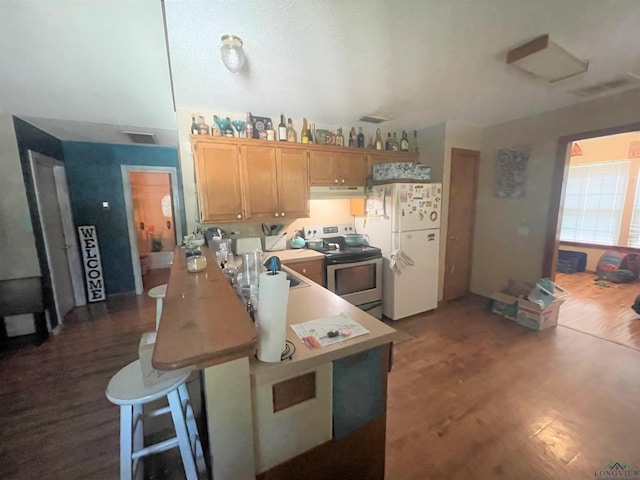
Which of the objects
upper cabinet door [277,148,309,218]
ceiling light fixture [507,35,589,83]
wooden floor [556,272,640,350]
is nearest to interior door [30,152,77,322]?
upper cabinet door [277,148,309,218]

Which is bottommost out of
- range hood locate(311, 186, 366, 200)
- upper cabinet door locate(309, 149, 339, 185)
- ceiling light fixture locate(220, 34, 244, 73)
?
range hood locate(311, 186, 366, 200)

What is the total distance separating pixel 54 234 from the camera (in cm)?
340

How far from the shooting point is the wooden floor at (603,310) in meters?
2.84

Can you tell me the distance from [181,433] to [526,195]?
162 inches

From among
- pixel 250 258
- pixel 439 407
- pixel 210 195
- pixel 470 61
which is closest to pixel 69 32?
pixel 210 195

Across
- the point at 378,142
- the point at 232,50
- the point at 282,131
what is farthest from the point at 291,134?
the point at 232,50

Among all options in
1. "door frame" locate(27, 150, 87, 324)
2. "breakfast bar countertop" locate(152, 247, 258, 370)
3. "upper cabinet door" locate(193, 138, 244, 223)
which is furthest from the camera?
"door frame" locate(27, 150, 87, 324)

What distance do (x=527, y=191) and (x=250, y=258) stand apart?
3522 mm

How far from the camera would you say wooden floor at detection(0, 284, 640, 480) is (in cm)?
150

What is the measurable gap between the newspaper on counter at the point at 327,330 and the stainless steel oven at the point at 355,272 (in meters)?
1.57

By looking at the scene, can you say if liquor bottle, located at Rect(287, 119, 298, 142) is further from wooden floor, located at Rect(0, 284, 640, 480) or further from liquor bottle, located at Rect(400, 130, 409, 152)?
wooden floor, located at Rect(0, 284, 640, 480)

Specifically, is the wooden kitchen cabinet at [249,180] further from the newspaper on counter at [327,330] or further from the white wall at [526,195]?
the white wall at [526,195]

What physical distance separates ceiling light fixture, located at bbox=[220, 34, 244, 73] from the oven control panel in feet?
6.68

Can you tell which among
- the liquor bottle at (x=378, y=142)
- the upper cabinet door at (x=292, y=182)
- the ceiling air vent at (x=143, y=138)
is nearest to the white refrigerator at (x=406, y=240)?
the liquor bottle at (x=378, y=142)
